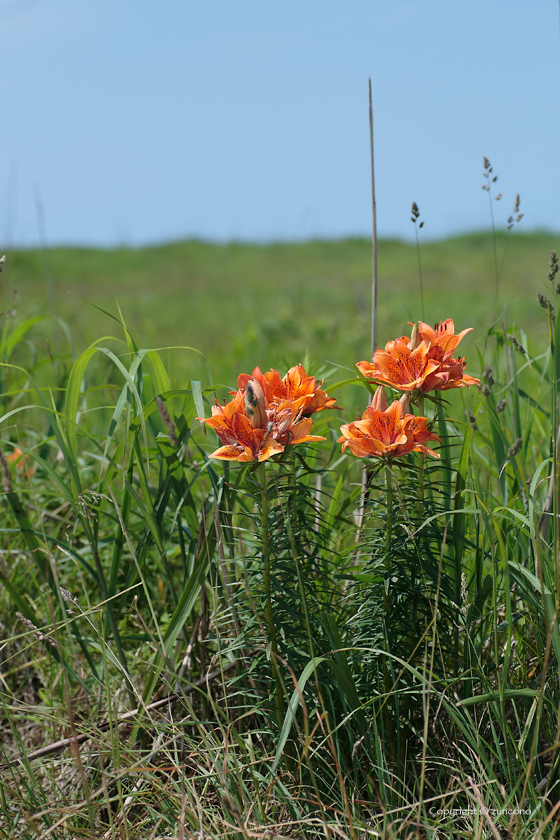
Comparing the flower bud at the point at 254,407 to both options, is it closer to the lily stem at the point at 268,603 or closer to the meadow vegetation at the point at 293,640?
the meadow vegetation at the point at 293,640

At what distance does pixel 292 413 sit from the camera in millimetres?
959

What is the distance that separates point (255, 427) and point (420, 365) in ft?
1.05

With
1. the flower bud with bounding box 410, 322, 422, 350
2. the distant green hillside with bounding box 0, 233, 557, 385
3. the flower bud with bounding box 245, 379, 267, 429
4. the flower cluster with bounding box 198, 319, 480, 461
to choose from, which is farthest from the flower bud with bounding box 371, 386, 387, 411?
the distant green hillside with bounding box 0, 233, 557, 385

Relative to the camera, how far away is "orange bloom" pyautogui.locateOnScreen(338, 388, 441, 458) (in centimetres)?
96

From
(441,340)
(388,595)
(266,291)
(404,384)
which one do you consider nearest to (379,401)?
(404,384)

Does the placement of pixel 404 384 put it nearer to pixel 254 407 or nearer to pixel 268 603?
pixel 254 407

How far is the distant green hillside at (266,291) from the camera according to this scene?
5.01 m

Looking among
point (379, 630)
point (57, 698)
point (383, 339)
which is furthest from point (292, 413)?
point (383, 339)

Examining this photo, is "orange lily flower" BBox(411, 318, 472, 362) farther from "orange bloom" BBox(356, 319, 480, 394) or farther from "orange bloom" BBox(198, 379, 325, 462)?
"orange bloom" BBox(198, 379, 325, 462)

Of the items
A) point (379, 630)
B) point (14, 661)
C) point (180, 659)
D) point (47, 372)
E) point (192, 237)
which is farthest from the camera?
point (192, 237)

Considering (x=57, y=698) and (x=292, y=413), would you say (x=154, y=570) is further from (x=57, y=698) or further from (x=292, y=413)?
(x=292, y=413)

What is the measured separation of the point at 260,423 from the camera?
3.10 ft

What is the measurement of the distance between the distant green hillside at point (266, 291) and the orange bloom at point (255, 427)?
2.33m

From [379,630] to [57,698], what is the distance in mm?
861
